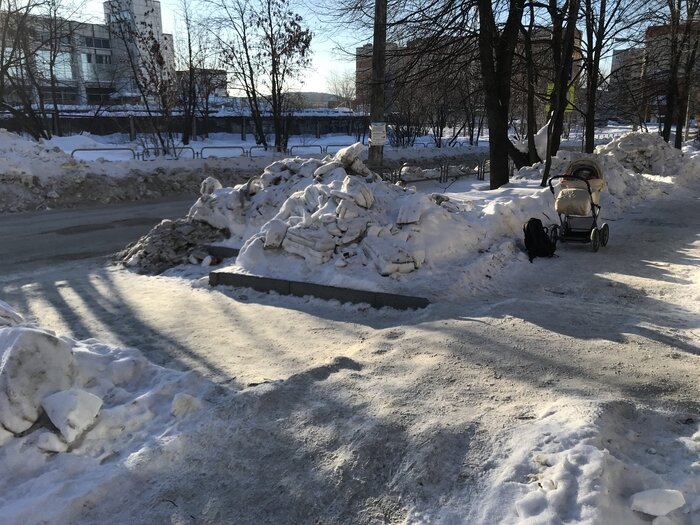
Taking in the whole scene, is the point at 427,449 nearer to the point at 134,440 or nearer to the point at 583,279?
the point at 134,440

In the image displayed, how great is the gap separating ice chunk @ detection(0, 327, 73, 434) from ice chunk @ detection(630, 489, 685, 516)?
11.2 ft

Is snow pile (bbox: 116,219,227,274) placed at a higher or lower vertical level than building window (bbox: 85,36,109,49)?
lower

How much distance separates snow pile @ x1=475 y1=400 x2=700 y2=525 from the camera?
2701 mm

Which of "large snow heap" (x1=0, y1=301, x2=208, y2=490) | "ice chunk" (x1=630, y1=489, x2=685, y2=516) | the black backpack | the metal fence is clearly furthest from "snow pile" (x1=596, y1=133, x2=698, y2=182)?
"large snow heap" (x1=0, y1=301, x2=208, y2=490)

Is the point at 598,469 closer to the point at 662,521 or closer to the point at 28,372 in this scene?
the point at 662,521

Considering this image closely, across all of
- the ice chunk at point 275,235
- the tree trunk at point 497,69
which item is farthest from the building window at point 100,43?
Result: the ice chunk at point 275,235

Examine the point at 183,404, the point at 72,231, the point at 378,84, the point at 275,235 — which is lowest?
the point at 72,231

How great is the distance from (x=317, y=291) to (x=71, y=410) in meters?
3.77

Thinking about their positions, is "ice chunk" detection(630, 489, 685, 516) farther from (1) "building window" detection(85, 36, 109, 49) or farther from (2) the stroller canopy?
(1) "building window" detection(85, 36, 109, 49)

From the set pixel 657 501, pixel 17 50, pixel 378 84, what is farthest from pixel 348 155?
pixel 17 50

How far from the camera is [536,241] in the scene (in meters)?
8.38

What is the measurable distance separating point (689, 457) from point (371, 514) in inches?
72.1

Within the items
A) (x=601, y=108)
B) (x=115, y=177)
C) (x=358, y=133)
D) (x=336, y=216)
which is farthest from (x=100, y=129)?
(x=336, y=216)

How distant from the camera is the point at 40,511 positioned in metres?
2.88
